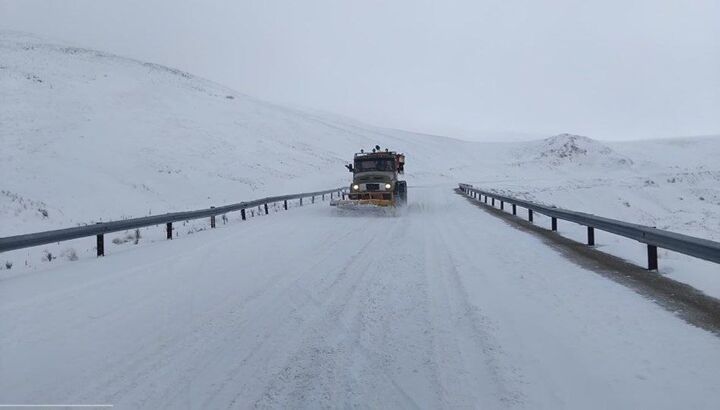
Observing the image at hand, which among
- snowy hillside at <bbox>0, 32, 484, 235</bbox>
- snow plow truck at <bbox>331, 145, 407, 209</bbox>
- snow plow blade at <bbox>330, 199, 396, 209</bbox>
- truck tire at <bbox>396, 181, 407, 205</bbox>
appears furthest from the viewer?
snowy hillside at <bbox>0, 32, 484, 235</bbox>

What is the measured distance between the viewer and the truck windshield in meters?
23.1

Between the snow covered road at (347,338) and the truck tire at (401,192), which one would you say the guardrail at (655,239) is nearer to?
the snow covered road at (347,338)

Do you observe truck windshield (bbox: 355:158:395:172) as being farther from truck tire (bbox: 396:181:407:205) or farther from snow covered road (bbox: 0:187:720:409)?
snow covered road (bbox: 0:187:720:409)

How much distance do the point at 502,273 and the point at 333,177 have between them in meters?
45.6

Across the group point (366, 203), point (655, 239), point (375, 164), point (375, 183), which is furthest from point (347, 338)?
Result: point (375, 164)

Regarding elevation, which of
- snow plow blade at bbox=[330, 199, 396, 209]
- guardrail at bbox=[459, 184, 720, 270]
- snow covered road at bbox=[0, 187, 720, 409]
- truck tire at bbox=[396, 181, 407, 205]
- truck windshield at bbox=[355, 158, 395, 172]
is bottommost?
snow covered road at bbox=[0, 187, 720, 409]

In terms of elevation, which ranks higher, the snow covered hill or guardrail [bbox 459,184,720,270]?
the snow covered hill

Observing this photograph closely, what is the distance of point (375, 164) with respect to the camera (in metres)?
23.2

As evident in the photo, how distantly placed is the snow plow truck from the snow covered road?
11.1 meters

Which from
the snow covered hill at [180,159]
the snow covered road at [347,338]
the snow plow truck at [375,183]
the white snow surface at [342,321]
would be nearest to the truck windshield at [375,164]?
the snow plow truck at [375,183]

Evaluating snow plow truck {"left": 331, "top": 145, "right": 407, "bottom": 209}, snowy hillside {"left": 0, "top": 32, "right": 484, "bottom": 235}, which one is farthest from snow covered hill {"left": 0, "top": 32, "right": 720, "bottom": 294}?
snow plow truck {"left": 331, "top": 145, "right": 407, "bottom": 209}

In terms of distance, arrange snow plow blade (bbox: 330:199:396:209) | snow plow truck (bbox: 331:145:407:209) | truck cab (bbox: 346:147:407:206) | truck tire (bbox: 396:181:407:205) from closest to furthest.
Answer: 1. snow plow blade (bbox: 330:199:396:209)
2. snow plow truck (bbox: 331:145:407:209)
3. truck cab (bbox: 346:147:407:206)
4. truck tire (bbox: 396:181:407:205)

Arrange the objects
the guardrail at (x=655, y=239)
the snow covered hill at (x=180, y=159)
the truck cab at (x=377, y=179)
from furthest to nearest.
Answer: the snow covered hill at (x=180, y=159)
the truck cab at (x=377, y=179)
the guardrail at (x=655, y=239)

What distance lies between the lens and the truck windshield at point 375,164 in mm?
23062
